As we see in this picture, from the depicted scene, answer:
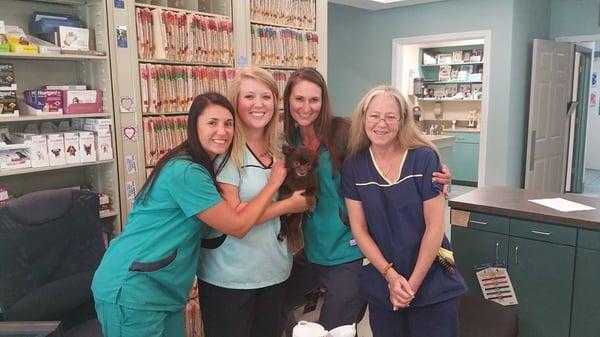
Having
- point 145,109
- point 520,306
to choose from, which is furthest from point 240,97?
point 520,306

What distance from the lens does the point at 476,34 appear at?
6.09 m

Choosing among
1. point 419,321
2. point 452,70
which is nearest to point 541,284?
point 419,321

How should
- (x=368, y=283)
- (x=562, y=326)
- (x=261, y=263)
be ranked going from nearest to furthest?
1. (x=261, y=263)
2. (x=368, y=283)
3. (x=562, y=326)

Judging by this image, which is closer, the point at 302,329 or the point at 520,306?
the point at 302,329

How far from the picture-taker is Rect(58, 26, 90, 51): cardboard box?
2.35 m

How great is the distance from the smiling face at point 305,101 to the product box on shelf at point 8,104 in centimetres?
135

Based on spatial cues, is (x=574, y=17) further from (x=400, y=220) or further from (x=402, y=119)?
(x=400, y=220)

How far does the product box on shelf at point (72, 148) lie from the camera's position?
7.84ft

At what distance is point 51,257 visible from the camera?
6.57 ft

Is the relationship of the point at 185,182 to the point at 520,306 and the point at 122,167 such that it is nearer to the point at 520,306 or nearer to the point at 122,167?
the point at 122,167

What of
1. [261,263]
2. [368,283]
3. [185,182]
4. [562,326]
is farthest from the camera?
[562,326]

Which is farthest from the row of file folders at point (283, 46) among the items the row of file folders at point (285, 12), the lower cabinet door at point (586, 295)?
the lower cabinet door at point (586, 295)

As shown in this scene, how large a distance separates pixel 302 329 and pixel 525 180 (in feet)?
18.9

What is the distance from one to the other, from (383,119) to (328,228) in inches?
18.7
